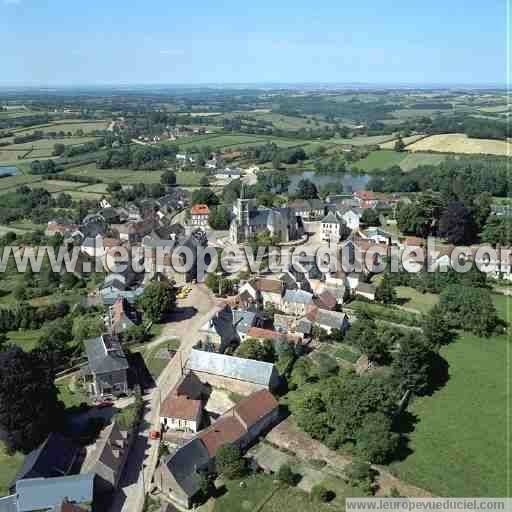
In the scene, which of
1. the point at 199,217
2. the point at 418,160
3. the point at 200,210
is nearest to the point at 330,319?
the point at 199,217

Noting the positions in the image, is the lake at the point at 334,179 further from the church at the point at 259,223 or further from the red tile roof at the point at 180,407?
the red tile roof at the point at 180,407

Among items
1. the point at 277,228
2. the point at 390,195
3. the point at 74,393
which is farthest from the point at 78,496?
the point at 390,195

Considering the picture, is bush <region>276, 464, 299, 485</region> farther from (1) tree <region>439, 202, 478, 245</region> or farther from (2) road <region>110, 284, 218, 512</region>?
(1) tree <region>439, 202, 478, 245</region>

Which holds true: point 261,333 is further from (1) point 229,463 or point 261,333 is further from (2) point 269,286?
(1) point 229,463

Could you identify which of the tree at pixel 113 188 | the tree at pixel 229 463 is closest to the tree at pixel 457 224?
the tree at pixel 229 463

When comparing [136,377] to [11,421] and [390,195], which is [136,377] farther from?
[390,195]

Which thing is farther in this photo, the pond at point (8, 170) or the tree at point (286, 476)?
the pond at point (8, 170)
